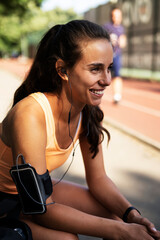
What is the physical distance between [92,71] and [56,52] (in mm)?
221

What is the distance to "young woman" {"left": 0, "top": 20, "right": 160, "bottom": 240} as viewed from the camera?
170 cm

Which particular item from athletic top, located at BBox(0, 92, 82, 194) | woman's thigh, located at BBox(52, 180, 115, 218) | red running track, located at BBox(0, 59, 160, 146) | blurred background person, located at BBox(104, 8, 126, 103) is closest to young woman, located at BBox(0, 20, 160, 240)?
athletic top, located at BBox(0, 92, 82, 194)

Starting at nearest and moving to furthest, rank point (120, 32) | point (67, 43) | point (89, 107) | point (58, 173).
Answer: point (67, 43) → point (89, 107) → point (58, 173) → point (120, 32)

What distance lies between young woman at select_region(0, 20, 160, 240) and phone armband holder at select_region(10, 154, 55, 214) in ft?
0.20

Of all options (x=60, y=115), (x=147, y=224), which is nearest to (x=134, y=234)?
(x=147, y=224)

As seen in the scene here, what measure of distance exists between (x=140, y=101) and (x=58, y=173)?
235 inches

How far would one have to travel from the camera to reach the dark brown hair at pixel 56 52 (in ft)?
5.73

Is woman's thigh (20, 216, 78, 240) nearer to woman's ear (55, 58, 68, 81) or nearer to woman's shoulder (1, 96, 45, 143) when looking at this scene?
woman's shoulder (1, 96, 45, 143)

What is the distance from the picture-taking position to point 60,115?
1947mm

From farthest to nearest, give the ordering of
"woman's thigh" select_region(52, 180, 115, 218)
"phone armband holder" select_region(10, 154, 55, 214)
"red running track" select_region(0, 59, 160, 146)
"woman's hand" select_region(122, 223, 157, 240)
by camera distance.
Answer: "red running track" select_region(0, 59, 160, 146) < "woman's thigh" select_region(52, 180, 115, 218) < "woman's hand" select_region(122, 223, 157, 240) < "phone armband holder" select_region(10, 154, 55, 214)

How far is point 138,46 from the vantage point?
16.8 metres

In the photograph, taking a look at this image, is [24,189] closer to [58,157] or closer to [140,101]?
[58,157]

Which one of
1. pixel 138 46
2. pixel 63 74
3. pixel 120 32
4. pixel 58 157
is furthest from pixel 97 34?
pixel 138 46

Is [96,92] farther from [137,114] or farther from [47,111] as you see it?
[137,114]
